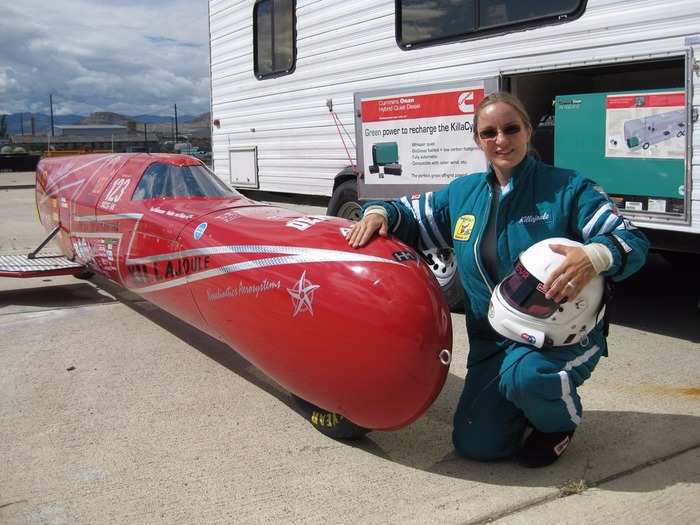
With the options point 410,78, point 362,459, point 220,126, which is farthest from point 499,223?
point 220,126

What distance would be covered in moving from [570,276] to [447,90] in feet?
11.8

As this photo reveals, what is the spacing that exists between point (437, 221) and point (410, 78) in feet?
11.2

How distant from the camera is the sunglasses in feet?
10.9

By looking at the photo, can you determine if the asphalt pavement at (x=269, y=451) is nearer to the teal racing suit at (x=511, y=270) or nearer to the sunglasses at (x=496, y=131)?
the teal racing suit at (x=511, y=270)

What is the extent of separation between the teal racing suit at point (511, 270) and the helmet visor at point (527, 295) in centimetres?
22

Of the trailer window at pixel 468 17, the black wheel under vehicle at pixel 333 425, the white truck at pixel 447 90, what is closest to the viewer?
the black wheel under vehicle at pixel 333 425

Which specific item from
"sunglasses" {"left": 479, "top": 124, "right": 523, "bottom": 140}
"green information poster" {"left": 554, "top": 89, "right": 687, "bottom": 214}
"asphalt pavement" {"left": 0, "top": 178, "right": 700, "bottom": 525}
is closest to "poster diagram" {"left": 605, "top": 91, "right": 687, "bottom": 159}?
"green information poster" {"left": 554, "top": 89, "right": 687, "bottom": 214}

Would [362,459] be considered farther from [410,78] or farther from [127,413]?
[410,78]

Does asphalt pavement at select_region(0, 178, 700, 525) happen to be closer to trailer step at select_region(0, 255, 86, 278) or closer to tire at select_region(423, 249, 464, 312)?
tire at select_region(423, 249, 464, 312)

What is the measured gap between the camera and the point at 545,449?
133 inches

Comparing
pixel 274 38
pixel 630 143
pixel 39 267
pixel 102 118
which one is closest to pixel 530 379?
pixel 630 143

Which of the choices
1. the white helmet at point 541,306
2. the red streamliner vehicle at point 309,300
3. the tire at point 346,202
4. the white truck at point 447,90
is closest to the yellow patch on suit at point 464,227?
the red streamliner vehicle at point 309,300

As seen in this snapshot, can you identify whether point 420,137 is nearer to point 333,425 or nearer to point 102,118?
point 333,425

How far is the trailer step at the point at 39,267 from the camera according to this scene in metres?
6.88
